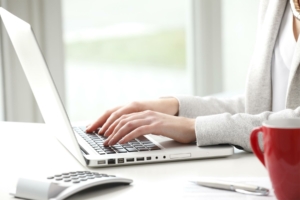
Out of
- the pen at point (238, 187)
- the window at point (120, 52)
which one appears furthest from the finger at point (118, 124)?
the window at point (120, 52)

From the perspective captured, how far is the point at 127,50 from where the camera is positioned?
2.86 metres

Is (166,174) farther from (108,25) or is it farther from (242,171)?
(108,25)

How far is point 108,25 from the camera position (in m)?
2.74

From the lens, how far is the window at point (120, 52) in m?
2.62

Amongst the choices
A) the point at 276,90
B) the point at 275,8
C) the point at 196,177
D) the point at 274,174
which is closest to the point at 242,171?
the point at 196,177

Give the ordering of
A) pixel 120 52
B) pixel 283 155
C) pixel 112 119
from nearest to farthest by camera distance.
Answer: pixel 283 155, pixel 112 119, pixel 120 52

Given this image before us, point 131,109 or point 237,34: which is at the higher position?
point 237,34

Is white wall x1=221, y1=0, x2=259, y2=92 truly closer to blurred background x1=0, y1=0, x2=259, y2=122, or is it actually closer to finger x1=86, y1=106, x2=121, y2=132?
blurred background x1=0, y1=0, x2=259, y2=122

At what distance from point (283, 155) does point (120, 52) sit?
85.8 inches

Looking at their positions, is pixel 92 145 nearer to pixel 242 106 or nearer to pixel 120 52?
pixel 242 106

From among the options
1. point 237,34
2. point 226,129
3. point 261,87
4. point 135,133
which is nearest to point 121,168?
point 135,133

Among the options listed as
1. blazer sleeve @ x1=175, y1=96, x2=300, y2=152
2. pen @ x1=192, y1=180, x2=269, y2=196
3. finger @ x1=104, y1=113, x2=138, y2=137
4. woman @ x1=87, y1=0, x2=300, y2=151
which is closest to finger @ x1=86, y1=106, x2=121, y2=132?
woman @ x1=87, y1=0, x2=300, y2=151

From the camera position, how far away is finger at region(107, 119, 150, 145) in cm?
108

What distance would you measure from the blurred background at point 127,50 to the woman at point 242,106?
0.98 metres
